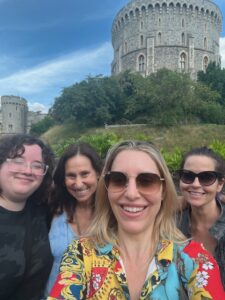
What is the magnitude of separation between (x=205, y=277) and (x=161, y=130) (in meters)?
23.6

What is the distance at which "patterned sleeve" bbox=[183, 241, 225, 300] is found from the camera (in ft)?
5.37

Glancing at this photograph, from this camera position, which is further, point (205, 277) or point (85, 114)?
point (85, 114)

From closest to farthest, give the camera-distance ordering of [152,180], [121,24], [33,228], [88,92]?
[152,180] < [33,228] < [88,92] < [121,24]

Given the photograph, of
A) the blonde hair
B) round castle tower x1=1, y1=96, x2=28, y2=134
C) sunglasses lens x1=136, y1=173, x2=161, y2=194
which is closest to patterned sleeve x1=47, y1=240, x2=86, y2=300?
the blonde hair

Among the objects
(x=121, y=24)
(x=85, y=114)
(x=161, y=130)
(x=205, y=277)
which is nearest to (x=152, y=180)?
(x=205, y=277)

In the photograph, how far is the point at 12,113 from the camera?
163 feet

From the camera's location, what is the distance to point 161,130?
25000mm

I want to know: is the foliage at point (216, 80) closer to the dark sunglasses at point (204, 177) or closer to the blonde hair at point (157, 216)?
the dark sunglasses at point (204, 177)

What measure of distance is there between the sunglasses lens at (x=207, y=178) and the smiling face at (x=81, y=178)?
3.29 feet

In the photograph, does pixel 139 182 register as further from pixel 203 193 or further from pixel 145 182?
pixel 203 193

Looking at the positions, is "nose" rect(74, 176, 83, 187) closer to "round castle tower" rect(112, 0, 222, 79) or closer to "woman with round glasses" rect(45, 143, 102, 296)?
"woman with round glasses" rect(45, 143, 102, 296)

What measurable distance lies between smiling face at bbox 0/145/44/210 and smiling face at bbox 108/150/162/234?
0.87 meters

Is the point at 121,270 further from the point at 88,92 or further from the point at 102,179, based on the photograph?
the point at 88,92

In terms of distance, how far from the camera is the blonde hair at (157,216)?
75.5 inches
